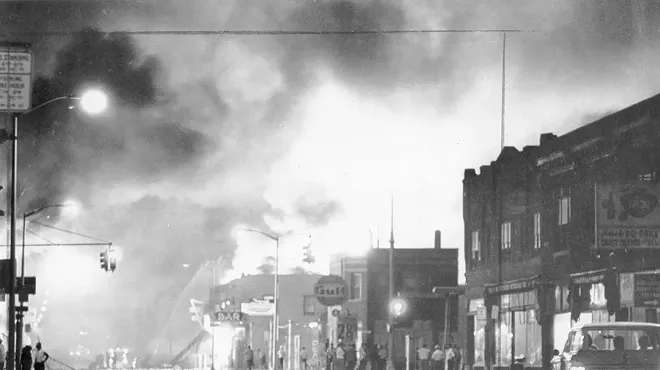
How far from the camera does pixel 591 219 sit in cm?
5350

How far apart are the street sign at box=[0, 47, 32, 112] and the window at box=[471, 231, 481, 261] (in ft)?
143

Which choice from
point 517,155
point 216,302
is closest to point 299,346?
point 216,302

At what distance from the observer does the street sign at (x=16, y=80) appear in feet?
104

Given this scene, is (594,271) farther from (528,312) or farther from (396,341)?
A: (396,341)

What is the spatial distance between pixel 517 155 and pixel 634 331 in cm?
3846

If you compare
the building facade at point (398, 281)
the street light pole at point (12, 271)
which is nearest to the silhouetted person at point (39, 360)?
the street light pole at point (12, 271)

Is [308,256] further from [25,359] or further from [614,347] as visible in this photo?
[614,347]

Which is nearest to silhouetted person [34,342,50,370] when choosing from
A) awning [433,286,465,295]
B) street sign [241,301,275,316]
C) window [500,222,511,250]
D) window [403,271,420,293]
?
window [500,222,511,250]

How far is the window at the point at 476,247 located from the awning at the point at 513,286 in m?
3.13

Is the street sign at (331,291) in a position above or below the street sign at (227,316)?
above

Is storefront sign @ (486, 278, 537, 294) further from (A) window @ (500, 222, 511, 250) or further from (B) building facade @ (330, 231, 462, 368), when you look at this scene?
(B) building facade @ (330, 231, 462, 368)

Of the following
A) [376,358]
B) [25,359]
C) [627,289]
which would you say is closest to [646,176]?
[627,289]

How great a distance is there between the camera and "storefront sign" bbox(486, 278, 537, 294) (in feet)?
204

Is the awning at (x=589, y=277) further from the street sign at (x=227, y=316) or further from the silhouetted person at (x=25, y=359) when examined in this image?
the street sign at (x=227, y=316)
